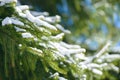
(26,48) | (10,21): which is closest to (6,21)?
(10,21)

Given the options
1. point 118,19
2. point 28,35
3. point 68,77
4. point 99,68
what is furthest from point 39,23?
point 118,19

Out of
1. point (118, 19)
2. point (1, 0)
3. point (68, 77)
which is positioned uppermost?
point (118, 19)

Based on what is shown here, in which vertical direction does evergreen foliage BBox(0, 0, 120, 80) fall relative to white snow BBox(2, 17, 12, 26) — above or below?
below

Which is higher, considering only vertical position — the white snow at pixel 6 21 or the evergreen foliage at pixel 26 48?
the white snow at pixel 6 21

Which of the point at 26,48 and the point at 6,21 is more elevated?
the point at 6,21

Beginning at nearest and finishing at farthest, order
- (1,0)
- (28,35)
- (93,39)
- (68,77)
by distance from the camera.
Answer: (28,35)
(1,0)
(68,77)
(93,39)

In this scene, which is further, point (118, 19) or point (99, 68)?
point (118, 19)

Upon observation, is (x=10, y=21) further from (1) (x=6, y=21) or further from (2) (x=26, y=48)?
(2) (x=26, y=48)

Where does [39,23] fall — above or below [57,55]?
above

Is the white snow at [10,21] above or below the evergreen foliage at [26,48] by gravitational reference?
above

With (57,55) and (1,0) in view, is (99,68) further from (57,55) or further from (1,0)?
(1,0)

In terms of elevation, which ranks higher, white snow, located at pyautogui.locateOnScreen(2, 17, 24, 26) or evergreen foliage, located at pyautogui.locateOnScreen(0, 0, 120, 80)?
white snow, located at pyautogui.locateOnScreen(2, 17, 24, 26)
